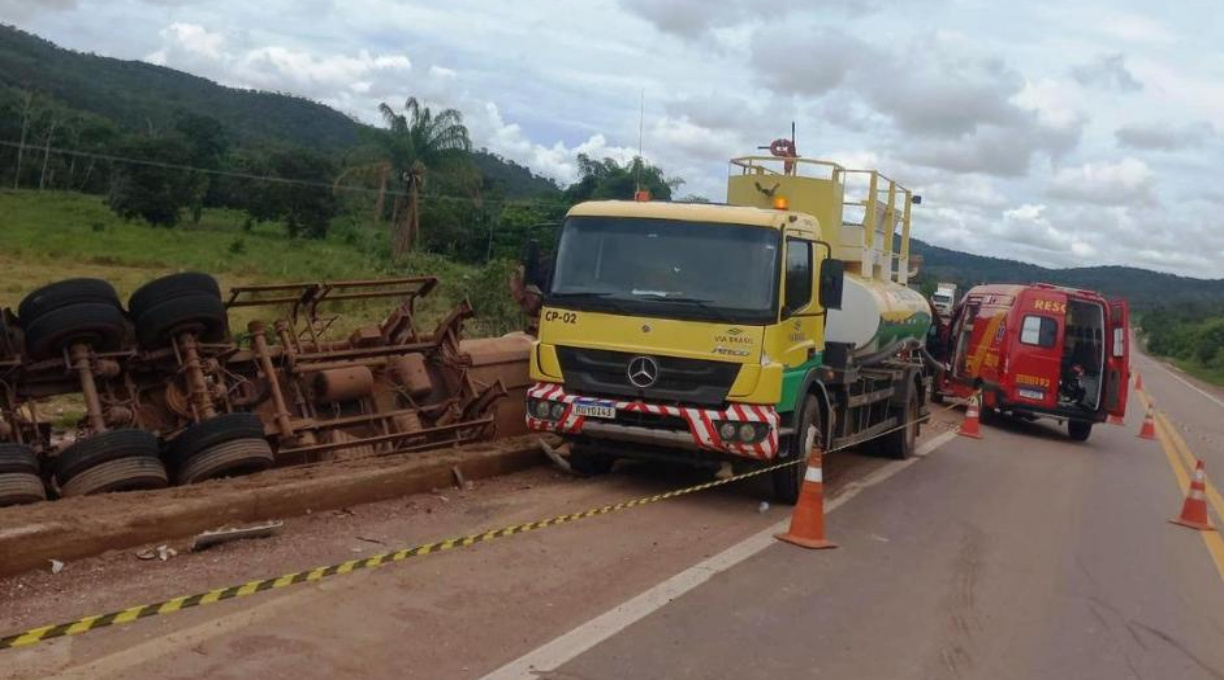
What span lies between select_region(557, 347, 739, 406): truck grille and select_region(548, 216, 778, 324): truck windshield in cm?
38

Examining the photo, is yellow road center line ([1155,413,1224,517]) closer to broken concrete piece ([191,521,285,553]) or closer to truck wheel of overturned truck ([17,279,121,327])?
broken concrete piece ([191,521,285,553])

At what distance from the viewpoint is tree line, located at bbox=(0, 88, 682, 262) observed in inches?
1893

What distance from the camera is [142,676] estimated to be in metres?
4.74

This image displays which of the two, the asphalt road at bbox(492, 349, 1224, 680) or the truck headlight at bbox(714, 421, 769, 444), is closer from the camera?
the asphalt road at bbox(492, 349, 1224, 680)

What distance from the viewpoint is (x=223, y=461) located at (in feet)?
27.2

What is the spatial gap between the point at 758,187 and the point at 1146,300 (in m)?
175

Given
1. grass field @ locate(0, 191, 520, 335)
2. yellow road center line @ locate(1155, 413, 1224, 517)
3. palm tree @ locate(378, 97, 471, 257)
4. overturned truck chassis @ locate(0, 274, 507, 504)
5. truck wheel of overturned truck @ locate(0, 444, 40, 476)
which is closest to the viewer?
truck wheel of overturned truck @ locate(0, 444, 40, 476)

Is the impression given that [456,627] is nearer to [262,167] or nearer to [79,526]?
[79,526]

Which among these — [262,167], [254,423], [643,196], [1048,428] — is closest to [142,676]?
[254,423]

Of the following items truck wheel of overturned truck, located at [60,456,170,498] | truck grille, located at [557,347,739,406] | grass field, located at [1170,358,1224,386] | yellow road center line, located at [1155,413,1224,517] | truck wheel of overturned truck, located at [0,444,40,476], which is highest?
truck grille, located at [557,347,739,406]

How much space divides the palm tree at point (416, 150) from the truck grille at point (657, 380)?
38.3 meters

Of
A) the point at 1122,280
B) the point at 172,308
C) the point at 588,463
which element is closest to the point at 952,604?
the point at 588,463

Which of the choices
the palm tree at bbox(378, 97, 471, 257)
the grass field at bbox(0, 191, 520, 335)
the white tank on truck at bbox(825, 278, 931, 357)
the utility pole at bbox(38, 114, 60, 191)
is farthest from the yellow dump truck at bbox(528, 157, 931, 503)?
the utility pole at bbox(38, 114, 60, 191)

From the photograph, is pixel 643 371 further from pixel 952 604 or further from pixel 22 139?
pixel 22 139
